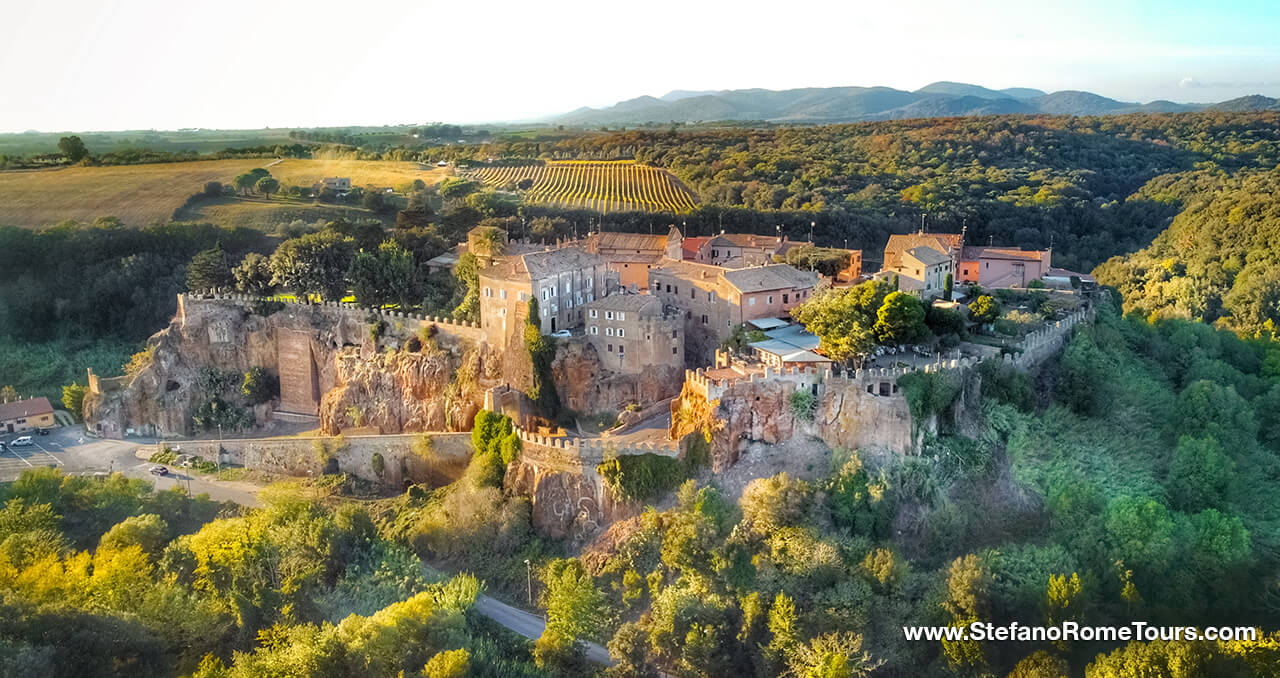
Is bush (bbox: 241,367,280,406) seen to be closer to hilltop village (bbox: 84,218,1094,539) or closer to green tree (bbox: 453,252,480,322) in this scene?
hilltop village (bbox: 84,218,1094,539)

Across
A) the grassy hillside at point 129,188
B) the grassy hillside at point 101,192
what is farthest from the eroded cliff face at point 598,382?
the grassy hillside at point 101,192

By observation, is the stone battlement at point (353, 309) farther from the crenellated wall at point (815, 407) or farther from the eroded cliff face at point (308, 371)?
the crenellated wall at point (815, 407)

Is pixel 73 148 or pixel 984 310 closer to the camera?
pixel 984 310

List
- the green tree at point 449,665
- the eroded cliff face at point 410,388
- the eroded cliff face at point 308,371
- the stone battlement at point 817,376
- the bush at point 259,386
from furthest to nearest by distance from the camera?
the bush at point 259,386, the eroded cliff face at point 308,371, the eroded cliff face at point 410,388, the stone battlement at point 817,376, the green tree at point 449,665

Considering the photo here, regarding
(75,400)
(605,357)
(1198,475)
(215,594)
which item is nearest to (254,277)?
(75,400)

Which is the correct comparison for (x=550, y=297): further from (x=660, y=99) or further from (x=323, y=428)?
(x=660, y=99)

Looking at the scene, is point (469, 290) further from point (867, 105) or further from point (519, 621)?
point (867, 105)
